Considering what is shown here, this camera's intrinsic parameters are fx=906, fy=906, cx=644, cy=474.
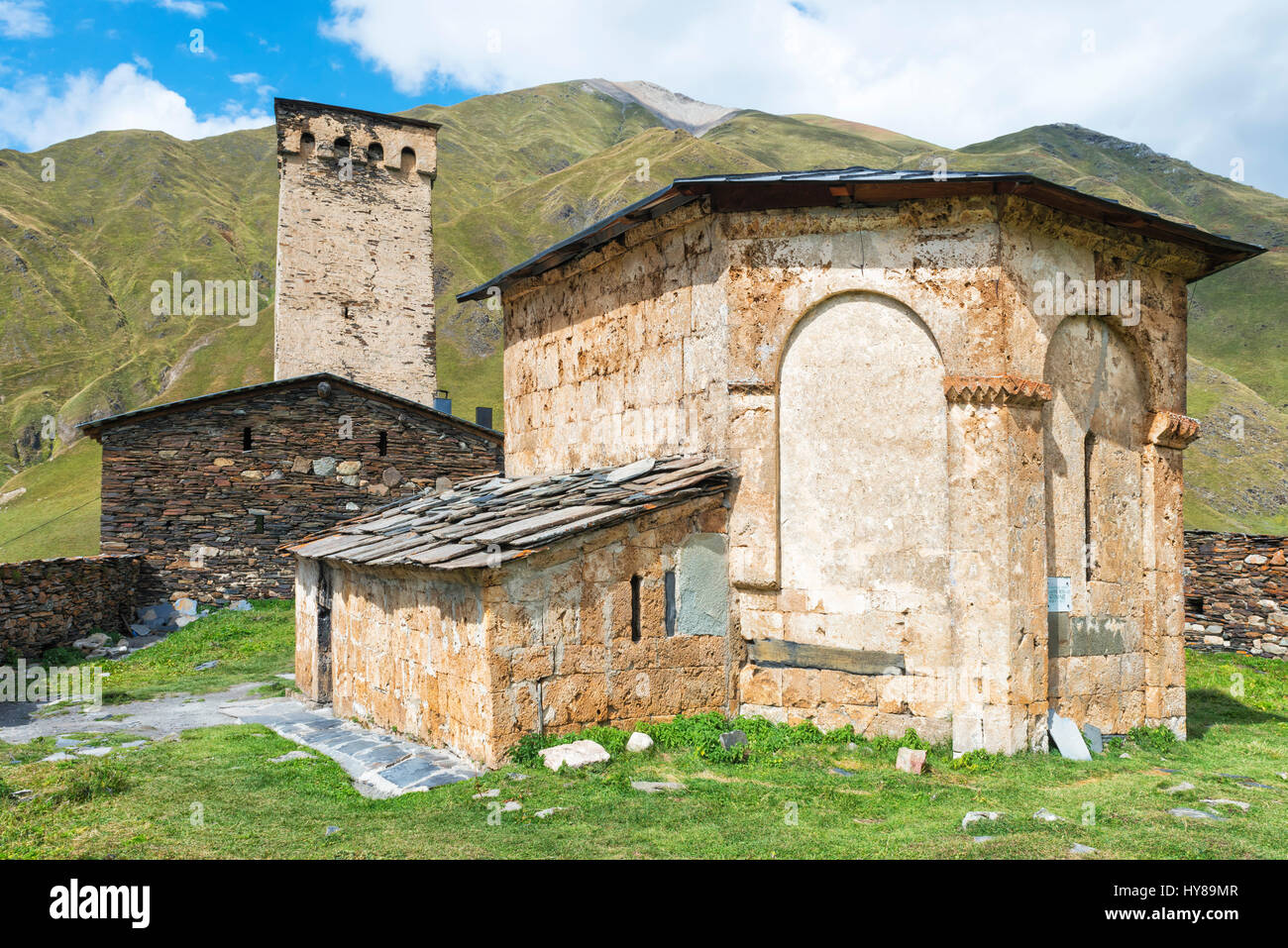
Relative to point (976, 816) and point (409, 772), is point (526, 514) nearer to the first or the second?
point (409, 772)

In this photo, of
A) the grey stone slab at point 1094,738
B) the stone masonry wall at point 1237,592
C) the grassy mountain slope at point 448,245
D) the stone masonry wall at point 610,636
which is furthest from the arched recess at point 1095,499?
the grassy mountain slope at point 448,245

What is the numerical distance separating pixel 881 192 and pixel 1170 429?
3.90m

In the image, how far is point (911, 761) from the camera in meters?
7.07

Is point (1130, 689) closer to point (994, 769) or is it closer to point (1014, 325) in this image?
point (994, 769)

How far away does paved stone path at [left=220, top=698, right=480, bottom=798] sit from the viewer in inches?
272

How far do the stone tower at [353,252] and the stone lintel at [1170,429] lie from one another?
18.5 meters

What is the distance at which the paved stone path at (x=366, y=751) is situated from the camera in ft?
22.7

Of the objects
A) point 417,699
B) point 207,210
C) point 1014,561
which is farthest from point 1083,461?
point 207,210

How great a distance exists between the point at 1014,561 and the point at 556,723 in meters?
3.99

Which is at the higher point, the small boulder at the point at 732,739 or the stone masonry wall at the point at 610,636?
the stone masonry wall at the point at 610,636

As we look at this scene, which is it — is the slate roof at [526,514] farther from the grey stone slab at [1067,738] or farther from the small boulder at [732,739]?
the grey stone slab at [1067,738]

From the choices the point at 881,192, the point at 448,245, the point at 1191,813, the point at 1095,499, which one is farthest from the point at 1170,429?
the point at 448,245

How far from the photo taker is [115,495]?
16.7 metres
